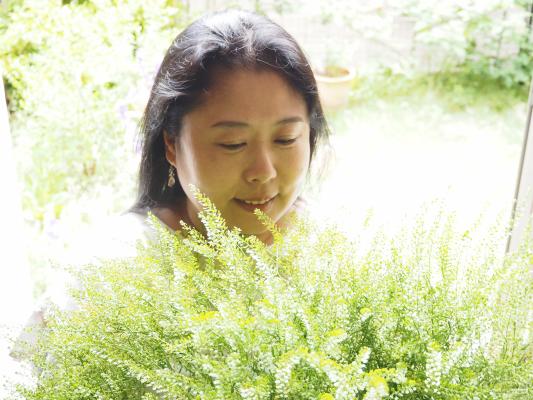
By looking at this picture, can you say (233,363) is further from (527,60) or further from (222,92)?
(527,60)

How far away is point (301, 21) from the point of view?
11.6 ft

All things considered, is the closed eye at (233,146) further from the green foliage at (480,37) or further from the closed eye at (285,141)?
the green foliage at (480,37)

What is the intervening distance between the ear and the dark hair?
0.04 feet

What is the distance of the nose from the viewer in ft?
3.28

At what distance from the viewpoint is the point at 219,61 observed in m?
1.05

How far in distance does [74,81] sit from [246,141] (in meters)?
1.97

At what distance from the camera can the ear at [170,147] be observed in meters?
1.17

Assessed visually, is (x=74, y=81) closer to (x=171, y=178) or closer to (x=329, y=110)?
(x=329, y=110)

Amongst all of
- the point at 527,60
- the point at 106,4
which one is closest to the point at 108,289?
the point at 106,4

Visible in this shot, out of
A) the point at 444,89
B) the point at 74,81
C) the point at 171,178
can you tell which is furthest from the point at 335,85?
the point at 171,178

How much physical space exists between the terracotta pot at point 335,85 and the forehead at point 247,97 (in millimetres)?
2449

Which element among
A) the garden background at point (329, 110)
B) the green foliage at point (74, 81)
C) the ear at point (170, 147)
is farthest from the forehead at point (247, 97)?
the green foliage at point (74, 81)

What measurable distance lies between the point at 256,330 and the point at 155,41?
→ 2.31 metres

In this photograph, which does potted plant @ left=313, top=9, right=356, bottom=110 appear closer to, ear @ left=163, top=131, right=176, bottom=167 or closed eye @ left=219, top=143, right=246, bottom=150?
ear @ left=163, top=131, right=176, bottom=167
